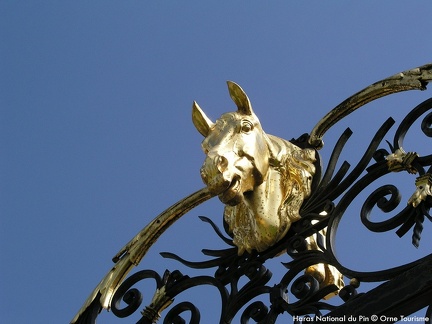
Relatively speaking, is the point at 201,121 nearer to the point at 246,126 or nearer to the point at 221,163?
the point at 246,126

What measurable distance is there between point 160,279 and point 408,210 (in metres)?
1.01

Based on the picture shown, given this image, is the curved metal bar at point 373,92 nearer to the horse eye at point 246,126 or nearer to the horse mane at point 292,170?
the horse mane at point 292,170

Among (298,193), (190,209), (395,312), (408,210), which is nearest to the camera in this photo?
(395,312)

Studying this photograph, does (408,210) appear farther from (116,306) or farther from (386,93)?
(116,306)

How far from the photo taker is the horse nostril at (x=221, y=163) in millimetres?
4034

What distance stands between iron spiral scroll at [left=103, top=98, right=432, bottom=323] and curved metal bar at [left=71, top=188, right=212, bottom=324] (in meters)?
0.12

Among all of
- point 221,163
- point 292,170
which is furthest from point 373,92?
point 221,163

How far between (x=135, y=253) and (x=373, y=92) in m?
1.08

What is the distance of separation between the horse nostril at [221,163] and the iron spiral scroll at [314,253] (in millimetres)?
325

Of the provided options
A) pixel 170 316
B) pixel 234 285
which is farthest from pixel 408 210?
pixel 170 316

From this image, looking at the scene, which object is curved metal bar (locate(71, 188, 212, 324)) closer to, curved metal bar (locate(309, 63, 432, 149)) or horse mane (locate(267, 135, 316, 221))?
horse mane (locate(267, 135, 316, 221))

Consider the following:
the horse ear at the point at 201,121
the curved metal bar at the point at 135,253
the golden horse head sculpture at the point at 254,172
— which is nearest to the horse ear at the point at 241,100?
the golden horse head sculpture at the point at 254,172

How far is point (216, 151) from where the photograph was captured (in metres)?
4.08

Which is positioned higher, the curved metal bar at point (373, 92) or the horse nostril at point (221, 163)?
the curved metal bar at point (373, 92)
